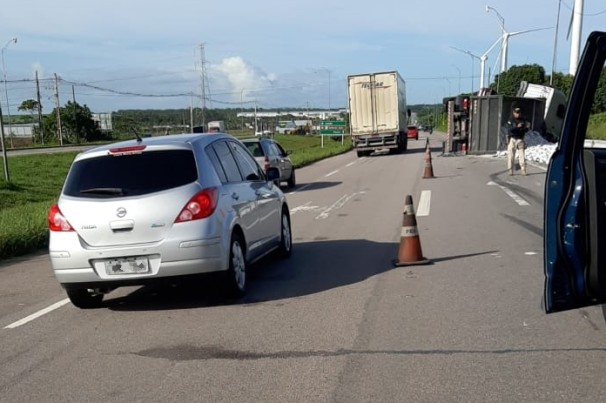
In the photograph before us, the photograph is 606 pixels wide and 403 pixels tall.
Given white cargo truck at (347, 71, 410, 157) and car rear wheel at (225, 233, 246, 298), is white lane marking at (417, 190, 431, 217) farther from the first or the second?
white cargo truck at (347, 71, 410, 157)

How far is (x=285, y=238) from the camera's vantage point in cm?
943

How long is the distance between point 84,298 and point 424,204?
9530 millimetres

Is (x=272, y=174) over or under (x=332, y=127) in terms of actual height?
over

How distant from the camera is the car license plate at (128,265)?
21.4 feet

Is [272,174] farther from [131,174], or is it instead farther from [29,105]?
[29,105]

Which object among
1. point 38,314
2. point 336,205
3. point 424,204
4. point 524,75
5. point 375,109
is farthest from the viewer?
point 524,75

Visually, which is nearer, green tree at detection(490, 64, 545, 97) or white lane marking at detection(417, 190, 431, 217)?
white lane marking at detection(417, 190, 431, 217)

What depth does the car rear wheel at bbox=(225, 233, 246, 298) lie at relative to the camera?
688 cm

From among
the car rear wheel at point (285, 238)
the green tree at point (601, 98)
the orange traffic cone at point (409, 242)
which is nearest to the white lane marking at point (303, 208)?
the car rear wheel at point (285, 238)

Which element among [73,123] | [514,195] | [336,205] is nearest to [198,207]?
[336,205]

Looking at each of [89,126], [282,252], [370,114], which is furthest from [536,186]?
[89,126]

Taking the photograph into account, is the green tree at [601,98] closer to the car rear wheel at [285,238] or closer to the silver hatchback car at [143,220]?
the car rear wheel at [285,238]

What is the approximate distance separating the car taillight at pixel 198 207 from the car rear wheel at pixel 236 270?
503mm

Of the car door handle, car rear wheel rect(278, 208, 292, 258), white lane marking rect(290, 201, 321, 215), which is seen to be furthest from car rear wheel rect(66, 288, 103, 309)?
white lane marking rect(290, 201, 321, 215)
